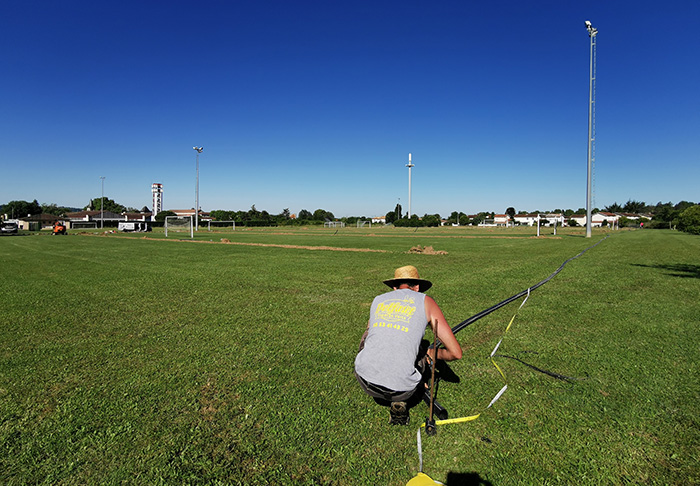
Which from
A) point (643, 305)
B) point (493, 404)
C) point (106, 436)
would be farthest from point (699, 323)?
point (106, 436)

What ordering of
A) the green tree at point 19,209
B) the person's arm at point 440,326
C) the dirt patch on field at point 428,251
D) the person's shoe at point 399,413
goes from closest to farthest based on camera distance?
the person's shoe at point 399,413, the person's arm at point 440,326, the dirt patch on field at point 428,251, the green tree at point 19,209

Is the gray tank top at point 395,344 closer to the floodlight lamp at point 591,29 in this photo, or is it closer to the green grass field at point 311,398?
the green grass field at point 311,398

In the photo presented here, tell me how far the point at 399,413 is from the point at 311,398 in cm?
101

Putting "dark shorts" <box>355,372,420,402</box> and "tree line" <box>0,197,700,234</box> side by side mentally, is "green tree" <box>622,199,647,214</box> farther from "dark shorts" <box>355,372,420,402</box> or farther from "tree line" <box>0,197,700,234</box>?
"dark shorts" <box>355,372,420,402</box>

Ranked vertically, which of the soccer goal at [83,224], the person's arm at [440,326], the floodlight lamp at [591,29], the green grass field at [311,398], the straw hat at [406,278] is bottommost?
the green grass field at [311,398]

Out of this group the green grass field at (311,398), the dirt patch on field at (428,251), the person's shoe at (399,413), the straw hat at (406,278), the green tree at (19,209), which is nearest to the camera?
the green grass field at (311,398)

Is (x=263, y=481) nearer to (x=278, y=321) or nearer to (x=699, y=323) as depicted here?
(x=278, y=321)

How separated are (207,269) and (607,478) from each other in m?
13.4

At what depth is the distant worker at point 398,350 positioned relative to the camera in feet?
10.5

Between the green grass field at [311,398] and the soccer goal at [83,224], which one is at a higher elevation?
the soccer goal at [83,224]

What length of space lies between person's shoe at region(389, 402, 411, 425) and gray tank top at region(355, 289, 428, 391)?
0.43ft

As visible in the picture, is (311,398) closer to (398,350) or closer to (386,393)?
(386,393)

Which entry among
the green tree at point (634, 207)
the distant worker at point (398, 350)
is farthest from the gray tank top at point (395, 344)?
the green tree at point (634, 207)

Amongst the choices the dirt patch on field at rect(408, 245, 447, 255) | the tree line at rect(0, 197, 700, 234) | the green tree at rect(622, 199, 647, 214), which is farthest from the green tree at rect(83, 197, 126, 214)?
the green tree at rect(622, 199, 647, 214)
